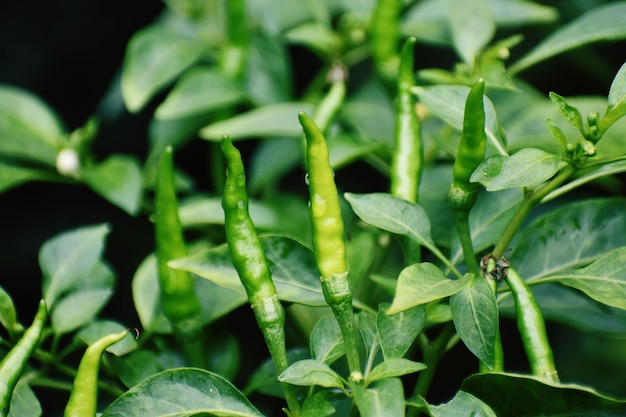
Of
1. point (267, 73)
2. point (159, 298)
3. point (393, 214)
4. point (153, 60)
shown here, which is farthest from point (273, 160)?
point (393, 214)

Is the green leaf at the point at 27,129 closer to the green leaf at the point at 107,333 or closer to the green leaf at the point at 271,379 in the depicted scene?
the green leaf at the point at 107,333

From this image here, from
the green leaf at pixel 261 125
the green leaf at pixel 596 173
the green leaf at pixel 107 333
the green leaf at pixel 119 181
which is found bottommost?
the green leaf at pixel 107 333

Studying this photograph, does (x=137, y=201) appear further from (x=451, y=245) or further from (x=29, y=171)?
(x=451, y=245)

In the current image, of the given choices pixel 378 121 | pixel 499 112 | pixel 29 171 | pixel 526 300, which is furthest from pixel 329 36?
pixel 526 300

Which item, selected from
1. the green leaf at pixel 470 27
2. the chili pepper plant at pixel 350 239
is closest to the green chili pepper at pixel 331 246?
the chili pepper plant at pixel 350 239

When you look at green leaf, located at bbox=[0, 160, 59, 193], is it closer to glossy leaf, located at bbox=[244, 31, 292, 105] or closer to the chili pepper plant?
the chili pepper plant

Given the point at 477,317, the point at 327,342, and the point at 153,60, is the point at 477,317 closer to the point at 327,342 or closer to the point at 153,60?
the point at 327,342
